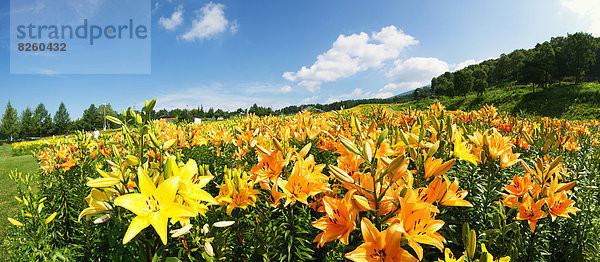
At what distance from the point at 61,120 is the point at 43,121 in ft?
19.6

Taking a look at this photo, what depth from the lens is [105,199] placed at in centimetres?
83

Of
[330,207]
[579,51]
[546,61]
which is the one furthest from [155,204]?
[579,51]

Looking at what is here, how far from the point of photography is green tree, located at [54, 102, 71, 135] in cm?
4450

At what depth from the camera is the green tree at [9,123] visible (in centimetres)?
3303

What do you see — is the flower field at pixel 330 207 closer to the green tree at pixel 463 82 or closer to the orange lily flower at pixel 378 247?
the orange lily flower at pixel 378 247

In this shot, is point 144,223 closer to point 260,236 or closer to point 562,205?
point 260,236

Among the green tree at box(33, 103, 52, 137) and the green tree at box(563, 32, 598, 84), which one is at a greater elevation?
the green tree at box(563, 32, 598, 84)

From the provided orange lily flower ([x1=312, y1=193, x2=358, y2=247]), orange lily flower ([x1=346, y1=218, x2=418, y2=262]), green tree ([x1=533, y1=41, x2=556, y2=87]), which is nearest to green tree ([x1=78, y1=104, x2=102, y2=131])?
orange lily flower ([x1=312, y1=193, x2=358, y2=247])

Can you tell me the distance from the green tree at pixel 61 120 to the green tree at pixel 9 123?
8396mm

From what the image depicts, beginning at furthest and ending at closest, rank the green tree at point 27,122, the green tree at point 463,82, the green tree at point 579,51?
1. the green tree at point 27,122
2. the green tree at point 463,82
3. the green tree at point 579,51

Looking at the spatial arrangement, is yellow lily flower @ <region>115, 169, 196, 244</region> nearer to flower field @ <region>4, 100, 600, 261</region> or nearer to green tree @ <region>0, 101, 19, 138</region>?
flower field @ <region>4, 100, 600, 261</region>

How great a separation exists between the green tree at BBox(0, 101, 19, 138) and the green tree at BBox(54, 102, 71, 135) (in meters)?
8.40

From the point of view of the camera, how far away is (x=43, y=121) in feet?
136

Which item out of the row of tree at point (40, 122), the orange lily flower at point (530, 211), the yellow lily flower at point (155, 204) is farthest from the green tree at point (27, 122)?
the orange lily flower at point (530, 211)
